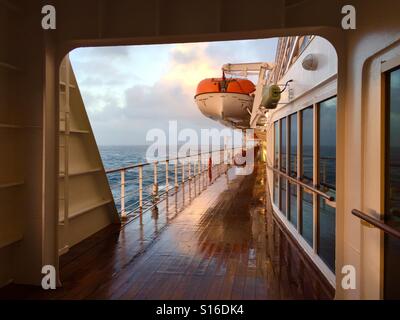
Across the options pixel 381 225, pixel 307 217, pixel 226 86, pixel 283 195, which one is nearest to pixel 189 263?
pixel 307 217

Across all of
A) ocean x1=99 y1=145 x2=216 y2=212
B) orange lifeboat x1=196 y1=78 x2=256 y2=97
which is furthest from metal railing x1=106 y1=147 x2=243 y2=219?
orange lifeboat x1=196 y1=78 x2=256 y2=97

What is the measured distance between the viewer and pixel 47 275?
7.09ft

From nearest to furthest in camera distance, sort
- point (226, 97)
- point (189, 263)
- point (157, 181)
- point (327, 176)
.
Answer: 1. point (327, 176)
2. point (189, 263)
3. point (157, 181)
4. point (226, 97)

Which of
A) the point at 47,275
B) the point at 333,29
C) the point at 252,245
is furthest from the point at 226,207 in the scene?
the point at 333,29

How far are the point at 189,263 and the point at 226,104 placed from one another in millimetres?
11771

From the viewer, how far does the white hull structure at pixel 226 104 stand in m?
13.9

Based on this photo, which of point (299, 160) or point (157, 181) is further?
point (157, 181)

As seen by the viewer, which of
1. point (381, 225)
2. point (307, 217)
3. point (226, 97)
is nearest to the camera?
point (381, 225)

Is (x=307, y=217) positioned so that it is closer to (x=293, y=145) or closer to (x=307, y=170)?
(x=307, y=170)

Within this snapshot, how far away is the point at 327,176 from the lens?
99.3 inches

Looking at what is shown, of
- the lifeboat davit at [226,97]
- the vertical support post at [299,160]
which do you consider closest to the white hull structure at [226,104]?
the lifeboat davit at [226,97]

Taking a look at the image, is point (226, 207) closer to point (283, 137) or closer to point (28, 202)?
point (283, 137)

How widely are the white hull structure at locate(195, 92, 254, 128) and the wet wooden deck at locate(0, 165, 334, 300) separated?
9982 millimetres

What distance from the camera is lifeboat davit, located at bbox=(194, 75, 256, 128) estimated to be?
13.9m
